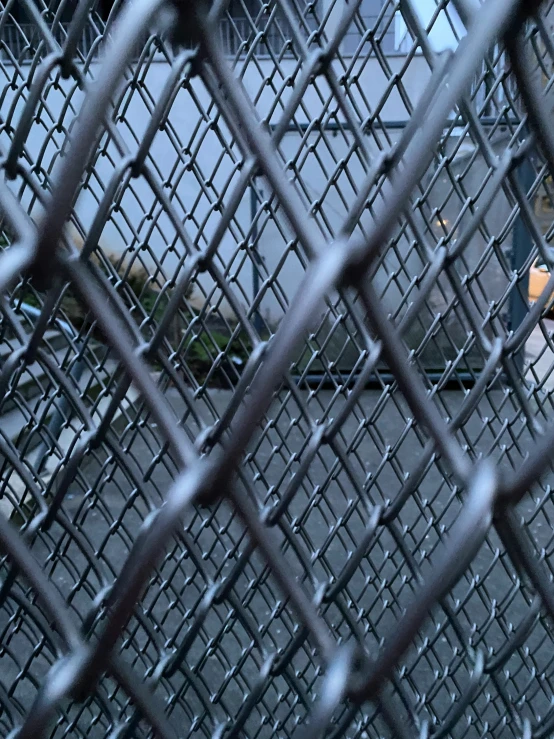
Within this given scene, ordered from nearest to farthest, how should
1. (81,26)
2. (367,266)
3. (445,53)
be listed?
(367,266)
(81,26)
(445,53)

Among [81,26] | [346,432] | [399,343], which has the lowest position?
[399,343]

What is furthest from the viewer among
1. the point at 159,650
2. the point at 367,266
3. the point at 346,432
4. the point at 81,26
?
the point at 346,432

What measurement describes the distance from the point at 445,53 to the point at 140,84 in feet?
1.73

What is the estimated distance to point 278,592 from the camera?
651 mm

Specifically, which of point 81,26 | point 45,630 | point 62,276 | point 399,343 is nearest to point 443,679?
point 45,630

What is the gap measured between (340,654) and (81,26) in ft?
2.24

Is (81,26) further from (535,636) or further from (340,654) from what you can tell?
(535,636)

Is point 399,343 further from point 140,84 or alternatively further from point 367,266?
point 140,84

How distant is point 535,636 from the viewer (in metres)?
1.54

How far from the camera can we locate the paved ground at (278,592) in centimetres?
97

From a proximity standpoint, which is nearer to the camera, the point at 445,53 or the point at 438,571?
the point at 438,571

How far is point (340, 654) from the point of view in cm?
45

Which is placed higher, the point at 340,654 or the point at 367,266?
the point at 367,266

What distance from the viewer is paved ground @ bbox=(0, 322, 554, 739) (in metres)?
0.97
